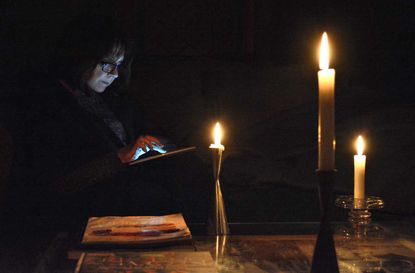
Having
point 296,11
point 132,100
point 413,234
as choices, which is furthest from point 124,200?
Result: point 296,11

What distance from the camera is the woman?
80.1 inches

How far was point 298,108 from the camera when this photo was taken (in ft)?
9.33

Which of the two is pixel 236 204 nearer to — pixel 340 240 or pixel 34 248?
pixel 340 240

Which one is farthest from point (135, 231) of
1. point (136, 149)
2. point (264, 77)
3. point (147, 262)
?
point (264, 77)

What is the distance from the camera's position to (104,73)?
2.28 m

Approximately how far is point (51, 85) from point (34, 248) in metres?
1.05

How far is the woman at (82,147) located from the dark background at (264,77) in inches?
4.9

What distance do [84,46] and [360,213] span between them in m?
1.27

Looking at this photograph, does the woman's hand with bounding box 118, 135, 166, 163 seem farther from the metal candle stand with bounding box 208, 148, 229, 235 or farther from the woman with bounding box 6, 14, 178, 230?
the metal candle stand with bounding box 208, 148, 229, 235

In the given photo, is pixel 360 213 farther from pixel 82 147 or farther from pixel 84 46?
pixel 84 46

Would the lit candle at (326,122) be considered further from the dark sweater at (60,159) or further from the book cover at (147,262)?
the dark sweater at (60,159)

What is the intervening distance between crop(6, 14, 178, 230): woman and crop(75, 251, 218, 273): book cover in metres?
0.90

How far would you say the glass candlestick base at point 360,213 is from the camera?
1.34m

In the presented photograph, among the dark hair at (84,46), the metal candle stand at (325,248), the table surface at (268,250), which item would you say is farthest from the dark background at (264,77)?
the metal candle stand at (325,248)
